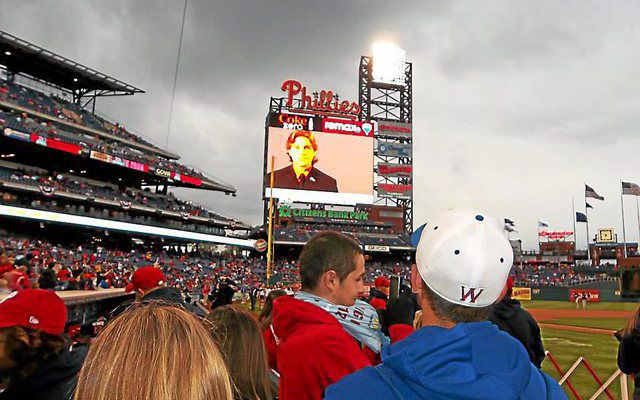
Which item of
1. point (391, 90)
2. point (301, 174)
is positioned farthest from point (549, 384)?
point (391, 90)

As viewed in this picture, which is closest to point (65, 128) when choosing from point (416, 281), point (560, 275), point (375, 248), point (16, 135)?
point (16, 135)

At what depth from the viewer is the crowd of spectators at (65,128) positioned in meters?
43.5

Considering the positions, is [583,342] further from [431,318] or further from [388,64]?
[388,64]

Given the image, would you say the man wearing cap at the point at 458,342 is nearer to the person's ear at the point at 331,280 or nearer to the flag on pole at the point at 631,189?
the person's ear at the point at 331,280

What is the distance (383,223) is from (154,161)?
32.0 meters

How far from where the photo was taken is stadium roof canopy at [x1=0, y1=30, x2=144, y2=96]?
47.3 metres

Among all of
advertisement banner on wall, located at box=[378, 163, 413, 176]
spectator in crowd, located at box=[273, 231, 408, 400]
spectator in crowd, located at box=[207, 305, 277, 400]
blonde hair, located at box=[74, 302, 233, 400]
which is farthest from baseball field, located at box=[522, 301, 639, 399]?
advertisement banner on wall, located at box=[378, 163, 413, 176]

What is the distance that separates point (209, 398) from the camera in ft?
3.84

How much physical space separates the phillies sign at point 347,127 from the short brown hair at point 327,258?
183ft

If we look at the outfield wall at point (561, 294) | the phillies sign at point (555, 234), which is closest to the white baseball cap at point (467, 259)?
the outfield wall at point (561, 294)

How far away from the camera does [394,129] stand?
64750 mm

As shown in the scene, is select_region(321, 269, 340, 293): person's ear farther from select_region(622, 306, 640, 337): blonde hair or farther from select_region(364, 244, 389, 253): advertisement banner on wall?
select_region(364, 244, 389, 253): advertisement banner on wall

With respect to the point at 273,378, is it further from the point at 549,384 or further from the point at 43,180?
the point at 43,180

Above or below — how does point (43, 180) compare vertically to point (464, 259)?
above
